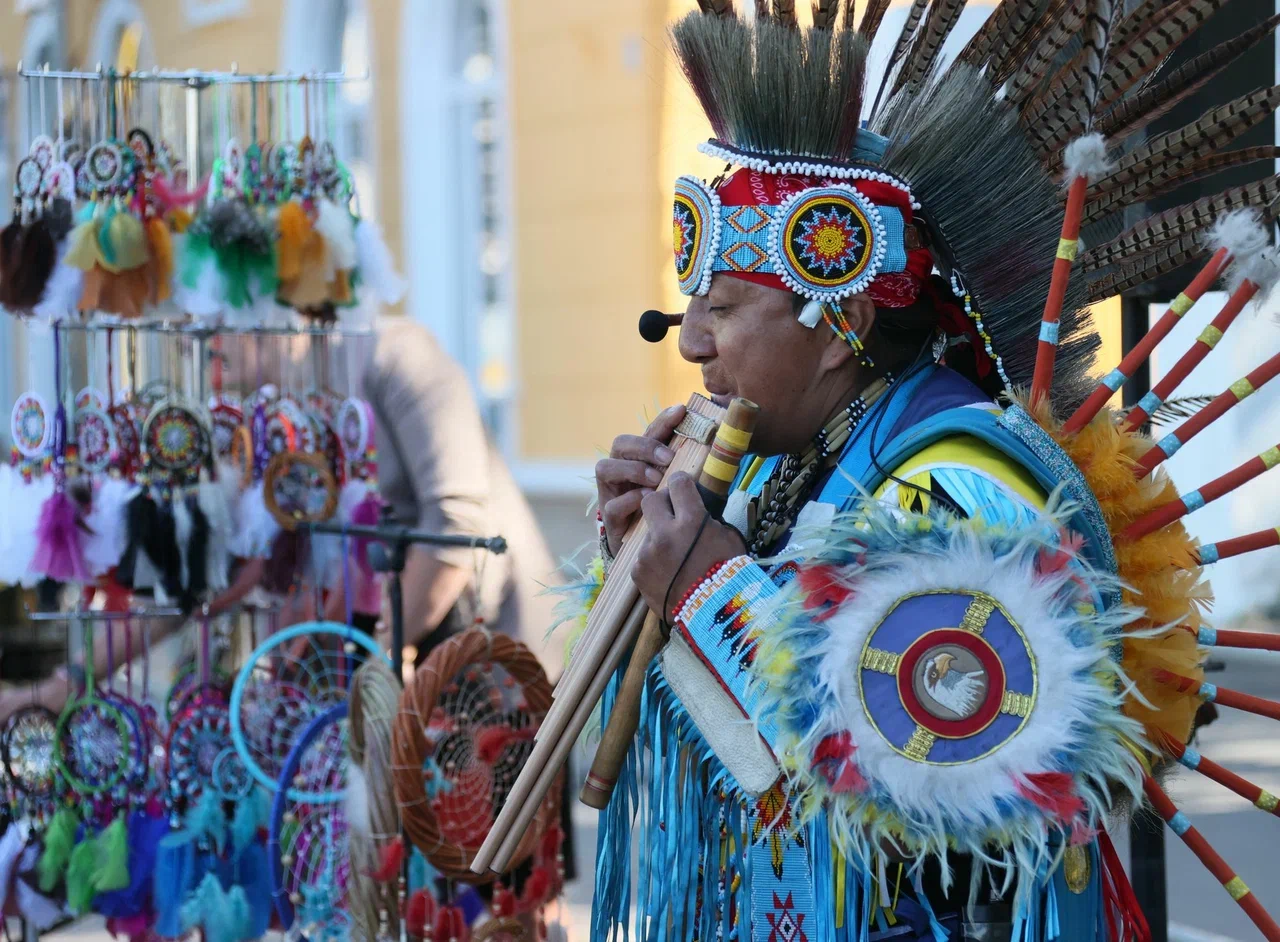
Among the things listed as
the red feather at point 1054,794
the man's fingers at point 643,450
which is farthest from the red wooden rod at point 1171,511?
the man's fingers at point 643,450

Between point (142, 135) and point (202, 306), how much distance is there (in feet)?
1.44

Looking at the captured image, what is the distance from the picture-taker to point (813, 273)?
1.89 m

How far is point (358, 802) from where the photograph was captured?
3172 mm

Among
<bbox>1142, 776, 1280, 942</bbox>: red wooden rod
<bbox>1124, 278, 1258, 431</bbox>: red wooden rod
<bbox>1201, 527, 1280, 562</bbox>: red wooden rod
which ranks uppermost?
<bbox>1124, 278, 1258, 431</bbox>: red wooden rod

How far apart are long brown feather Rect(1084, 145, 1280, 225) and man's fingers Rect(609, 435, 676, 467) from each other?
0.68m

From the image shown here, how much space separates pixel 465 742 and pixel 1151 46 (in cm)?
193

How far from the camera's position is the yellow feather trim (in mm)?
1821

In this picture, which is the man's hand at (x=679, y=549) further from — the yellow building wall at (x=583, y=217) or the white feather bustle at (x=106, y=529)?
the yellow building wall at (x=583, y=217)

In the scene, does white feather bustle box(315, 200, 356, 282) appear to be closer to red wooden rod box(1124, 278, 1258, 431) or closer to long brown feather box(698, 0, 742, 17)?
long brown feather box(698, 0, 742, 17)

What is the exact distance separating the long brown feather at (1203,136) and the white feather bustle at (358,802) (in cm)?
194

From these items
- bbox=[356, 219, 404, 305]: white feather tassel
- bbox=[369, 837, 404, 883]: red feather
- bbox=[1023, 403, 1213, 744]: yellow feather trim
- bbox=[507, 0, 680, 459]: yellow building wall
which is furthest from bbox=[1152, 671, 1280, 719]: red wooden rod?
bbox=[507, 0, 680, 459]: yellow building wall

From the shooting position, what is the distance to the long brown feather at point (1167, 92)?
2.02 metres

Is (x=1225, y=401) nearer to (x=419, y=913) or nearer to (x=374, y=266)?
(x=419, y=913)

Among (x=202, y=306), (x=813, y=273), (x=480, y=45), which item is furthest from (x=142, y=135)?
(x=480, y=45)
